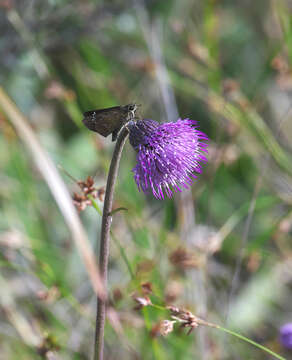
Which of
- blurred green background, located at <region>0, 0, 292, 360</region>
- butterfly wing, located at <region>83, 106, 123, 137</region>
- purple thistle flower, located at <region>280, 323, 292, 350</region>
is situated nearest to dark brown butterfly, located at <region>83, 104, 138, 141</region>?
butterfly wing, located at <region>83, 106, 123, 137</region>

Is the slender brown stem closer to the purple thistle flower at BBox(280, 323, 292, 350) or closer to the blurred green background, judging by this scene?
the blurred green background

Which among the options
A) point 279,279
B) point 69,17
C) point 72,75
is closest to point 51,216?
point 72,75

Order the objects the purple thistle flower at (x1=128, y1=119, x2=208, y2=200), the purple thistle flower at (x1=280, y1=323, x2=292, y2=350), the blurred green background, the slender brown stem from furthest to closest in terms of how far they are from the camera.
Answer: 1. the blurred green background
2. the purple thistle flower at (x1=280, y1=323, x2=292, y2=350)
3. the purple thistle flower at (x1=128, y1=119, x2=208, y2=200)
4. the slender brown stem

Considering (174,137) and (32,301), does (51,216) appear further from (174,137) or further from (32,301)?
(174,137)

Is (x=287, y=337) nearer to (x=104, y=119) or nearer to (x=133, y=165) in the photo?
(x=104, y=119)

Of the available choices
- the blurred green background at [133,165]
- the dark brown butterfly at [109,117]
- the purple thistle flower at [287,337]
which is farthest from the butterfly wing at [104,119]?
the purple thistle flower at [287,337]
